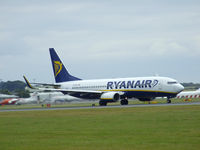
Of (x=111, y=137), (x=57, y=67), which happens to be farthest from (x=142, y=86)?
(x=111, y=137)

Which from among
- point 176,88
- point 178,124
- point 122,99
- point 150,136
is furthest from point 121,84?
point 150,136

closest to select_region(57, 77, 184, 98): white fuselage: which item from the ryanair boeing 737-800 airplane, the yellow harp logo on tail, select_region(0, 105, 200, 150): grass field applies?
the ryanair boeing 737-800 airplane

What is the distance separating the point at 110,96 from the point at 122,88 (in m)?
2.47

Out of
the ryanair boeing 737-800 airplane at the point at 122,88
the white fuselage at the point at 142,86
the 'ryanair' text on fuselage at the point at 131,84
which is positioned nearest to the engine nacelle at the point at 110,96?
the ryanair boeing 737-800 airplane at the point at 122,88

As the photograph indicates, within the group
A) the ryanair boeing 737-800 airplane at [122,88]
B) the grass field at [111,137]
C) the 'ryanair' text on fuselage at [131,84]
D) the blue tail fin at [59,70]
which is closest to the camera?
the grass field at [111,137]

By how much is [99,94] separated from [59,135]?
39520 millimetres

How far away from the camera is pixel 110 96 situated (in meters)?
56.8

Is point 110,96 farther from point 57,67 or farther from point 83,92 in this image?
point 57,67

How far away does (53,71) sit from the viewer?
69.6m

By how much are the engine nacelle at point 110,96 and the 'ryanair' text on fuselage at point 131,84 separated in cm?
165

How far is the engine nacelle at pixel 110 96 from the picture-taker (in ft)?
186

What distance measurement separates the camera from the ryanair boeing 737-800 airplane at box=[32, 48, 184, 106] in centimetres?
5572

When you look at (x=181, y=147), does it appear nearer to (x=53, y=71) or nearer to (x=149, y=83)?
(x=149, y=83)

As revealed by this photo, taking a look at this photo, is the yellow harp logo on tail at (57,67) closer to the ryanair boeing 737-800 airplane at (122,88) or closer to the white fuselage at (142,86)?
the ryanair boeing 737-800 airplane at (122,88)
